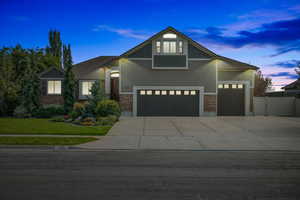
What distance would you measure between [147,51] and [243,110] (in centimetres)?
1077

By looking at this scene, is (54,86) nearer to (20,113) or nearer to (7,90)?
(7,90)

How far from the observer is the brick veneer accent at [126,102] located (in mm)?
20766

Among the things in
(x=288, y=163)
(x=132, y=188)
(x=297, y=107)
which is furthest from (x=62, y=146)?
(x=297, y=107)

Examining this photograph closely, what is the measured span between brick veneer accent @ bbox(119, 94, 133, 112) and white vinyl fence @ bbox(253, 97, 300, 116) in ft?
39.7

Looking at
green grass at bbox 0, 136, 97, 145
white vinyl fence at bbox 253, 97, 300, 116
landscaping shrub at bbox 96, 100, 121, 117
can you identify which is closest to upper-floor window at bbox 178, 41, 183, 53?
landscaping shrub at bbox 96, 100, 121, 117

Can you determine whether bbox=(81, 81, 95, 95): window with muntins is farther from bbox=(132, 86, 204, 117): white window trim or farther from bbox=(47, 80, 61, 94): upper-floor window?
bbox=(132, 86, 204, 117): white window trim

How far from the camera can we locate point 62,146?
8.98 meters

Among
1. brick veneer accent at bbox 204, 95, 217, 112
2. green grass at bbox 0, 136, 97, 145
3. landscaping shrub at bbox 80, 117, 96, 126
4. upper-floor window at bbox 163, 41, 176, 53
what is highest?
upper-floor window at bbox 163, 41, 176, 53

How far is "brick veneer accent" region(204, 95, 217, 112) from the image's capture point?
68.5 ft

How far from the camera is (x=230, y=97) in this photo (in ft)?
71.2

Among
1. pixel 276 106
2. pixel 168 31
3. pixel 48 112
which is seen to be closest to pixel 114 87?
pixel 48 112

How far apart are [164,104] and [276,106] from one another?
11.4 metres

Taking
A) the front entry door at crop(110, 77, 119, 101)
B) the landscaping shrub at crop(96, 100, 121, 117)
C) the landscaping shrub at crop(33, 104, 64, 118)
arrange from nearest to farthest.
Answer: the landscaping shrub at crop(96, 100, 121, 117) < the landscaping shrub at crop(33, 104, 64, 118) < the front entry door at crop(110, 77, 119, 101)

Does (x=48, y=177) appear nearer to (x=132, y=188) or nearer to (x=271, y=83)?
(x=132, y=188)
